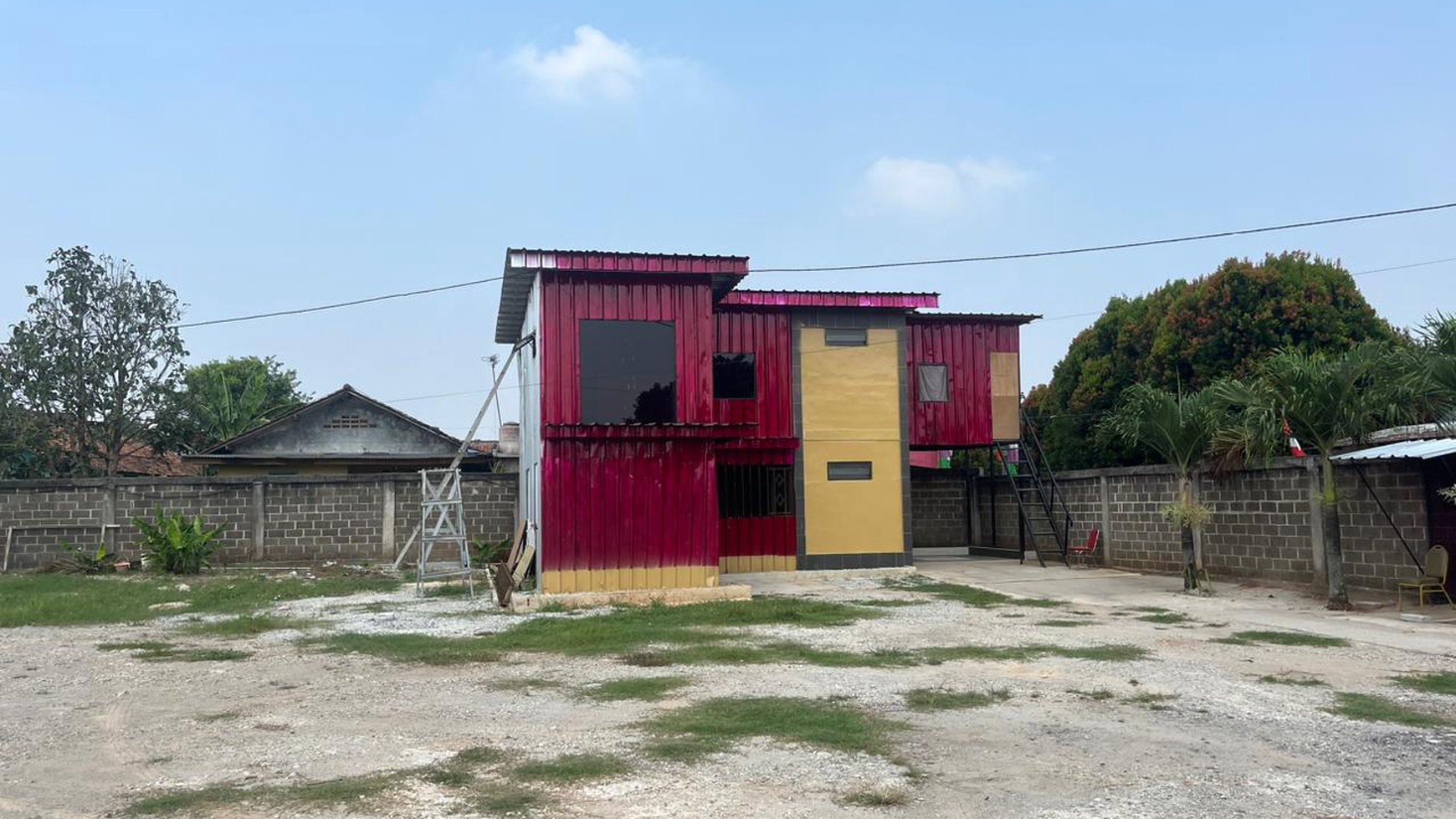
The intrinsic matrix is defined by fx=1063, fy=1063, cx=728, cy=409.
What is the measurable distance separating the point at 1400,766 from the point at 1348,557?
9.96 m

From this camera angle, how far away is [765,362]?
68.1 ft

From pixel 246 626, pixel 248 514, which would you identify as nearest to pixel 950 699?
pixel 246 626

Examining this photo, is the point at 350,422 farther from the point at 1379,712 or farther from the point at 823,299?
the point at 1379,712

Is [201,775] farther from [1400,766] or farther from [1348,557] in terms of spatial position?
[1348,557]

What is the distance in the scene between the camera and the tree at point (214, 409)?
31.9 m

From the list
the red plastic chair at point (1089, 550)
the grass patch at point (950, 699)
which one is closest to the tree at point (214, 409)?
the red plastic chair at point (1089, 550)

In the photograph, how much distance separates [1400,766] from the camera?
20.5 feet

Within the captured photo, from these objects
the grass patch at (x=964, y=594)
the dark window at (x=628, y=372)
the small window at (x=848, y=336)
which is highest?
the small window at (x=848, y=336)

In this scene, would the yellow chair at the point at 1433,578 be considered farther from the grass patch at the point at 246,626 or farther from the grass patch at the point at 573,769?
the grass patch at the point at 246,626

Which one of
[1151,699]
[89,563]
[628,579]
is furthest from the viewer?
[89,563]

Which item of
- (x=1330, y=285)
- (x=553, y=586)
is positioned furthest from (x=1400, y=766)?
(x=1330, y=285)

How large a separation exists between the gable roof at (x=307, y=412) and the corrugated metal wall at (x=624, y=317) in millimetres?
11288

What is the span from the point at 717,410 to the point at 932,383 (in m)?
5.05

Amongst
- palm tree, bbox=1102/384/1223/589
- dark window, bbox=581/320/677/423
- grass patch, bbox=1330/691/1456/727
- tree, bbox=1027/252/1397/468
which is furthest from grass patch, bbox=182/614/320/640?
tree, bbox=1027/252/1397/468
